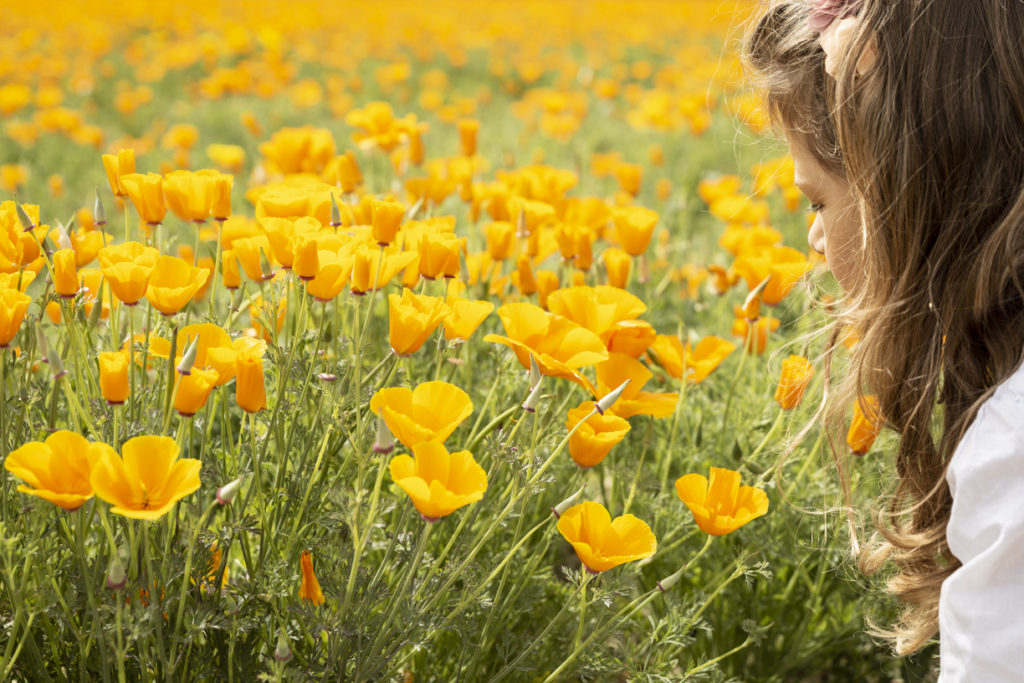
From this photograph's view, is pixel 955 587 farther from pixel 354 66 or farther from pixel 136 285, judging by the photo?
pixel 354 66

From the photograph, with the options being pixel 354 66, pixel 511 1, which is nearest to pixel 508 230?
pixel 354 66

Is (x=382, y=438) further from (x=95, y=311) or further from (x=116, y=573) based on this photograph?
(x=95, y=311)

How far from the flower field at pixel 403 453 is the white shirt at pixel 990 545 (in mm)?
251

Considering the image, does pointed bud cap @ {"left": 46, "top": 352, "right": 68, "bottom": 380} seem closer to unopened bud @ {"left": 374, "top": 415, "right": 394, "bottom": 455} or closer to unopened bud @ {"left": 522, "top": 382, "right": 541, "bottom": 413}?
unopened bud @ {"left": 374, "top": 415, "right": 394, "bottom": 455}

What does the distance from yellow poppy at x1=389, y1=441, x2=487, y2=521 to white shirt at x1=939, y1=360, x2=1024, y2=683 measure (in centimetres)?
58

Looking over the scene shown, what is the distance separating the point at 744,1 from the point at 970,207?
2.62 ft

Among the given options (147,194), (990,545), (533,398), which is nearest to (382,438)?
(533,398)

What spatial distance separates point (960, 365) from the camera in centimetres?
135

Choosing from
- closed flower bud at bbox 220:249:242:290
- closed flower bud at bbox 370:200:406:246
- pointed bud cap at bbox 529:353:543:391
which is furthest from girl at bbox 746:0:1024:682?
closed flower bud at bbox 220:249:242:290

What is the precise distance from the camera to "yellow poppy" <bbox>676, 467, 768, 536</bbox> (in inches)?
49.1

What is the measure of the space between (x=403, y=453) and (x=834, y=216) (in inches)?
30.8

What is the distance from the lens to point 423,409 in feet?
3.66

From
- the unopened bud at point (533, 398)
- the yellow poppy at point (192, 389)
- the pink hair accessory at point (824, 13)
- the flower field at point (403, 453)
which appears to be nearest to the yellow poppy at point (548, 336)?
the flower field at point (403, 453)

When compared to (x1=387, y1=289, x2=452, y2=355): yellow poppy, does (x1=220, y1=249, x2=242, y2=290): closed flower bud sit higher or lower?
lower
